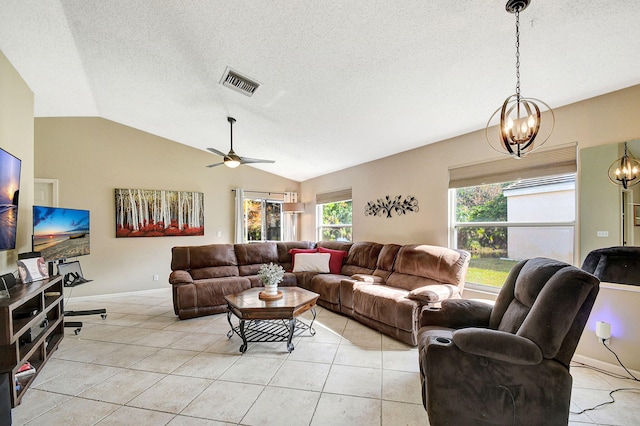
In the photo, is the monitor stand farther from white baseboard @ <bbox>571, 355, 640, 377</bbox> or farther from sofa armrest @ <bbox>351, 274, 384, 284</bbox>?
white baseboard @ <bbox>571, 355, 640, 377</bbox>

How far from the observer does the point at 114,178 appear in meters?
4.80

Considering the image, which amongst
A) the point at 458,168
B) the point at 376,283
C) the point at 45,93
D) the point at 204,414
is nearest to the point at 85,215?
the point at 45,93

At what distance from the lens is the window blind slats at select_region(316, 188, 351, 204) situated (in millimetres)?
5446

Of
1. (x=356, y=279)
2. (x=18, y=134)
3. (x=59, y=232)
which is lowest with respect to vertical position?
(x=356, y=279)

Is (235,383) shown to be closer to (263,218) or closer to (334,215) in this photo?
(334,215)

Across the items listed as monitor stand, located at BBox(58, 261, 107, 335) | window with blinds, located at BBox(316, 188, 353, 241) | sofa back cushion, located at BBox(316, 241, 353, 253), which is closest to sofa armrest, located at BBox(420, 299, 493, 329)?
sofa back cushion, located at BBox(316, 241, 353, 253)

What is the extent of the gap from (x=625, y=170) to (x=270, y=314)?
131 inches

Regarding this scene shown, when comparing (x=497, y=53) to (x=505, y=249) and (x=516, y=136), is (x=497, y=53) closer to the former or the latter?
(x=516, y=136)

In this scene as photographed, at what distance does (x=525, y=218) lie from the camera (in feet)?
9.57

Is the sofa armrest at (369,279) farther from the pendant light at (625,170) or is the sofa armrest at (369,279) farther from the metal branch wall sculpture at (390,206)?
the pendant light at (625,170)

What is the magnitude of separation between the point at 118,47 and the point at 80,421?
124 inches

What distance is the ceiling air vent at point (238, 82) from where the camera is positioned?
2749mm

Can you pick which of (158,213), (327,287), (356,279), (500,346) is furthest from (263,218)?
(500,346)

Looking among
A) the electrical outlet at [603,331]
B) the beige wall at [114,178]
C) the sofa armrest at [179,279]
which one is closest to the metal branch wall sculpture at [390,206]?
the electrical outlet at [603,331]
